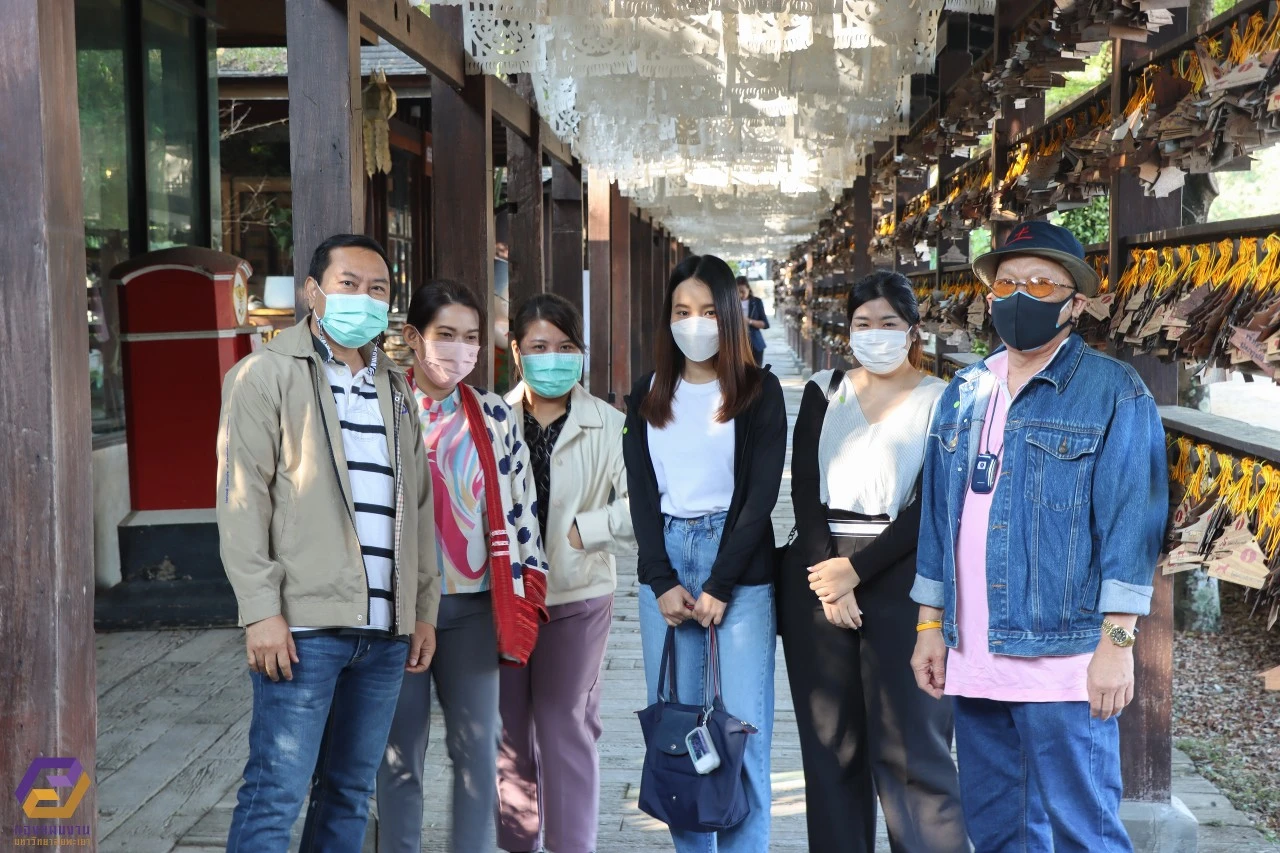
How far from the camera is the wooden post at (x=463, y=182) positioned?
5020mm

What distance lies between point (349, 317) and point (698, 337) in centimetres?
86

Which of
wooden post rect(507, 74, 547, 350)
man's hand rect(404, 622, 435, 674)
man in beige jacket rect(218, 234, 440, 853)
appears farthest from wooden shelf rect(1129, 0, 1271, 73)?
wooden post rect(507, 74, 547, 350)

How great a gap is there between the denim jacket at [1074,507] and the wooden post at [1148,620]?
35.8 inches

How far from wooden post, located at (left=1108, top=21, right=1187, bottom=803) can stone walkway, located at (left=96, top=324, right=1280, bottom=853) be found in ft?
1.39

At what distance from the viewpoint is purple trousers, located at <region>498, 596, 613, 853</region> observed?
3164 mm

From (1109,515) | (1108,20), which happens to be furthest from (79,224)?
(1108,20)

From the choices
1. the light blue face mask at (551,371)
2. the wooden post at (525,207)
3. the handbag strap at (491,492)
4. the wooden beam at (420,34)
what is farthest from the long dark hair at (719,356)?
the wooden post at (525,207)

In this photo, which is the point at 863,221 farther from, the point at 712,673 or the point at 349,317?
the point at 349,317

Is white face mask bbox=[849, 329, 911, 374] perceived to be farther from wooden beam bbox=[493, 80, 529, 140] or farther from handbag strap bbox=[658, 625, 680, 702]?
wooden beam bbox=[493, 80, 529, 140]

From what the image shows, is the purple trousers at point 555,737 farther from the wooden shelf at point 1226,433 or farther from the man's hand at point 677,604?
the wooden shelf at point 1226,433

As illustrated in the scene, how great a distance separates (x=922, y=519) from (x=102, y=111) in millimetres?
5954

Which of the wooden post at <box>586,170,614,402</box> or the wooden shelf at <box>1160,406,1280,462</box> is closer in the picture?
the wooden shelf at <box>1160,406,1280,462</box>

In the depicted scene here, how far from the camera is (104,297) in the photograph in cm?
720

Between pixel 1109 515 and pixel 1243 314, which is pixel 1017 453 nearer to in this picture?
pixel 1109 515
